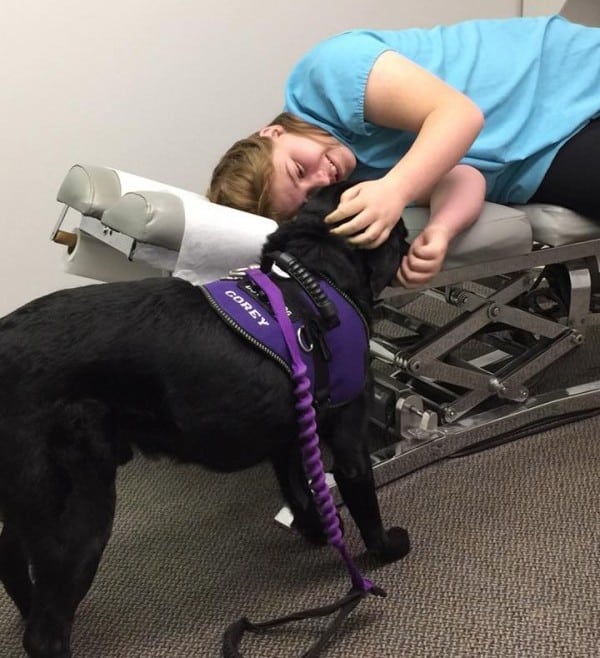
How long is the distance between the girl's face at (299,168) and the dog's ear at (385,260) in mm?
158

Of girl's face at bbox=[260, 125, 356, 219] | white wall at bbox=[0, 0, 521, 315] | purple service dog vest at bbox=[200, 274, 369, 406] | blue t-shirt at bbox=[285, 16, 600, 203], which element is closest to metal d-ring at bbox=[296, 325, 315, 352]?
purple service dog vest at bbox=[200, 274, 369, 406]

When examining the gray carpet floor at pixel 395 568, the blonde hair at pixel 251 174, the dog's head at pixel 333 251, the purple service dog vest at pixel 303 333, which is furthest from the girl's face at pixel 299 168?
the gray carpet floor at pixel 395 568

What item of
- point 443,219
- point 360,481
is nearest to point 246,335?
point 360,481

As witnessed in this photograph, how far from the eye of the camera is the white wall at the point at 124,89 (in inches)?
56.5

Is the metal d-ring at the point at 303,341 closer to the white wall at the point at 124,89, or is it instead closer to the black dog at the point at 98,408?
the black dog at the point at 98,408

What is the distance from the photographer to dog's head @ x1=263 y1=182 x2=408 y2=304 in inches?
34.7

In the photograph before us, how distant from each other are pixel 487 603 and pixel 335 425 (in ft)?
1.00

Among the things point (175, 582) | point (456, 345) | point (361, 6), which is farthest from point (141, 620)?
point (361, 6)

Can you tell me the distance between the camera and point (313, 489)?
0.85m

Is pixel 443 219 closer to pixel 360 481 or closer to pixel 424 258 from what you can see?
pixel 424 258

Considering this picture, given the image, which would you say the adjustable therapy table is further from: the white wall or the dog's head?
the white wall

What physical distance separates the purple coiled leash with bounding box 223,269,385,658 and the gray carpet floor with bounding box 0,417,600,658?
3 cm

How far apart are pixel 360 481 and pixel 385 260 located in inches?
11.6

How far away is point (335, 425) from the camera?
0.91 meters
